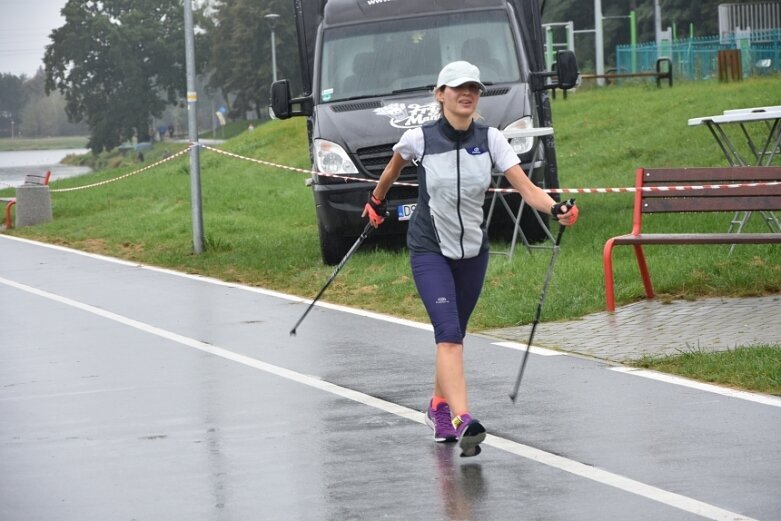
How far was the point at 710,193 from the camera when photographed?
513 inches

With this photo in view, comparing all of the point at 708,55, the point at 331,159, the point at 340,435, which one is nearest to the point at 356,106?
the point at 331,159

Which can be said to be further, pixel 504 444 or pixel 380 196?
pixel 380 196

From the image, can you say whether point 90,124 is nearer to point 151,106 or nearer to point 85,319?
point 151,106

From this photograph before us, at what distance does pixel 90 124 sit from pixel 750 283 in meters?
117

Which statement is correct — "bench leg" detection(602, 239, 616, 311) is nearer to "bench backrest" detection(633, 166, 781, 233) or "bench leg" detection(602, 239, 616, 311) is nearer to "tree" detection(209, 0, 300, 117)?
"bench backrest" detection(633, 166, 781, 233)

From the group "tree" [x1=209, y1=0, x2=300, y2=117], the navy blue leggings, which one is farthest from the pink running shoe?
"tree" [x1=209, y1=0, x2=300, y2=117]

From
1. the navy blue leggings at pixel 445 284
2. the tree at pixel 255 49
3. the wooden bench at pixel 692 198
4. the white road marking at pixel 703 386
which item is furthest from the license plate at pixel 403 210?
the tree at pixel 255 49

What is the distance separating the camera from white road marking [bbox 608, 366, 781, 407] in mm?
8508

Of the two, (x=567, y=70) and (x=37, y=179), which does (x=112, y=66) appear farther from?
(x=567, y=70)

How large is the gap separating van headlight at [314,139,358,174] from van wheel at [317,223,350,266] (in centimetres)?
64

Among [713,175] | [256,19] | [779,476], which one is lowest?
[779,476]

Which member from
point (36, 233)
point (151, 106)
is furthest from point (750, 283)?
point (151, 106)

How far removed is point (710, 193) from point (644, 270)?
0.90 m

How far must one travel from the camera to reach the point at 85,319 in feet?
44.8
